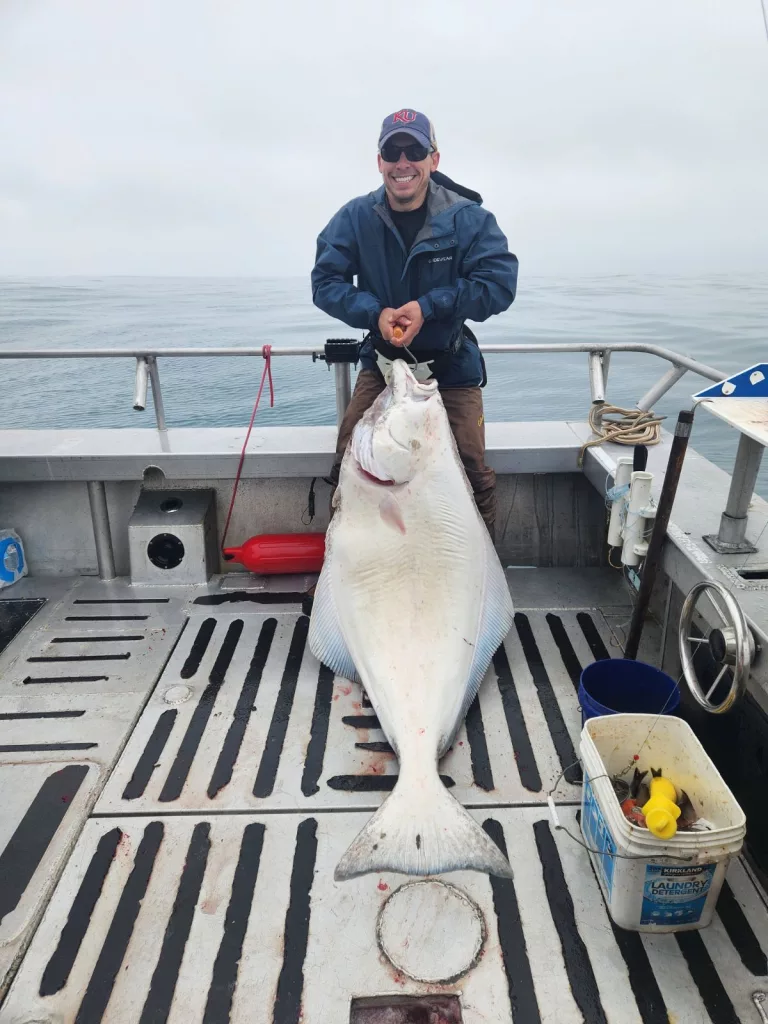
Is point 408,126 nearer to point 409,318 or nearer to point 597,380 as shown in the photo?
point 409,318

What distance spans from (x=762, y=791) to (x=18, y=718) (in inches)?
118

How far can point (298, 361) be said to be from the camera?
1659cm

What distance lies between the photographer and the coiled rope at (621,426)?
12.8 ft

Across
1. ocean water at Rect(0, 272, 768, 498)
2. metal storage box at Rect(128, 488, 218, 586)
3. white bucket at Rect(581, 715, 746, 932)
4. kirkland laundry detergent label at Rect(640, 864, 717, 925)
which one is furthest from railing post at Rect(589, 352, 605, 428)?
kirkland laundry detergent label at Rect(640, 864, 717, 925)

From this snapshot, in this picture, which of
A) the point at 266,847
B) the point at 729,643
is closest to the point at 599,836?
the point at 729,643

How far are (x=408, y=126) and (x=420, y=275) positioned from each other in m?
0.70

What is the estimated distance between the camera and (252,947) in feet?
6.69

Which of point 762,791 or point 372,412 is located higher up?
point 372,412

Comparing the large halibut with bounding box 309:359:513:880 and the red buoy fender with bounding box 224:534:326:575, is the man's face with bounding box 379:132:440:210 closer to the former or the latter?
the large halibut with bounding box 309:359:513:880

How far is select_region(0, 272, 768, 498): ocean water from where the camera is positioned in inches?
462

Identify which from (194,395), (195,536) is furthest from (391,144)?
(194,395)

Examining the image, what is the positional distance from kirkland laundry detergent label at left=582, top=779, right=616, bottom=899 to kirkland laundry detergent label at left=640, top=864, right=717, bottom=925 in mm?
113

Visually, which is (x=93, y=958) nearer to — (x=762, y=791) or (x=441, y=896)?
(x=441, y=896)

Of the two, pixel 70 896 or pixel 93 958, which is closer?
pixel 93 958
